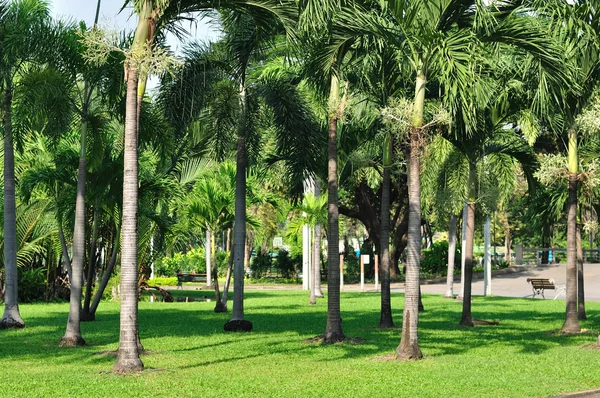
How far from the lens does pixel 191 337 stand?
19469 mm

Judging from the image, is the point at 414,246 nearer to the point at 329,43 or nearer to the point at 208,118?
the point at 329,43

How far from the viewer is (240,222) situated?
68.1 feet

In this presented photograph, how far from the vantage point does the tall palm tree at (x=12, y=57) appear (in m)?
18.6

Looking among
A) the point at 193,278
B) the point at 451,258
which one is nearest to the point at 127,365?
the point at 451,258

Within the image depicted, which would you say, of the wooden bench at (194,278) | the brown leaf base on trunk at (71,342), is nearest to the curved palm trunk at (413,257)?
the brown leaf base on trunk at (71,342)

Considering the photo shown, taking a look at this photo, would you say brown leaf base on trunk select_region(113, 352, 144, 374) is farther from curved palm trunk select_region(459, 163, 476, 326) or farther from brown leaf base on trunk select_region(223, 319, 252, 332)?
curved palm trunk select_region(459, 163, 476, 326)

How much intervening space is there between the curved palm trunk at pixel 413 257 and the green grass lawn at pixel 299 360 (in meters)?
0.35

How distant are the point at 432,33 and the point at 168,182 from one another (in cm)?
900

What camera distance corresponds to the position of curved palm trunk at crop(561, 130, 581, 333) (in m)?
20.0

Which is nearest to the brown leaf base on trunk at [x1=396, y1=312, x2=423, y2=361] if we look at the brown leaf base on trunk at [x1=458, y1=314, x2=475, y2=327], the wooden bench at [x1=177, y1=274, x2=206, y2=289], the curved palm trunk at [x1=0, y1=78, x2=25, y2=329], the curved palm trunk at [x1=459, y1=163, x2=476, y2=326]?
the curved palm trunk at [x1=459, y1=163, x2=476, y2=326]

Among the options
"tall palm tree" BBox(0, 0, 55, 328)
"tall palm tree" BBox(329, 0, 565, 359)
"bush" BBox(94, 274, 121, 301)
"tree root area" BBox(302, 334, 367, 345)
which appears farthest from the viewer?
"bush" BBox(94, 274, 121, 301)

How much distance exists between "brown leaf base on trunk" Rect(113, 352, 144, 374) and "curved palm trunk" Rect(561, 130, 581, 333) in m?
10.7

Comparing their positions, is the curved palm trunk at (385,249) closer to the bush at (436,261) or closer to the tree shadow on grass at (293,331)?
the tree shadow on grass at (293,331)

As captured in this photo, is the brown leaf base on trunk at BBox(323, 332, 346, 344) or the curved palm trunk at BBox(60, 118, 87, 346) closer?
the curved palm trunk at BBox(60, 118, 87, 346)
